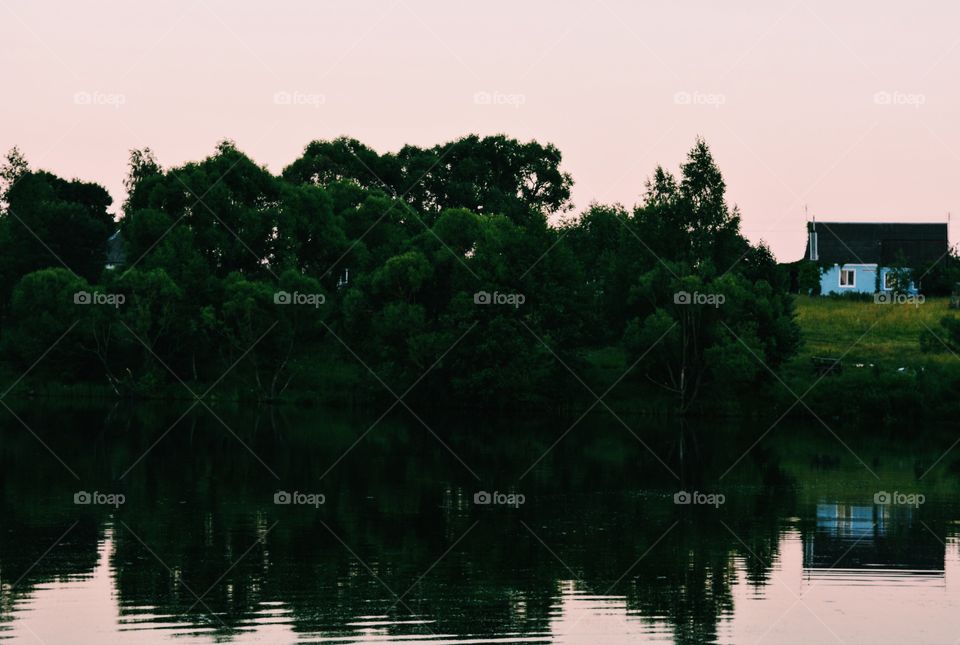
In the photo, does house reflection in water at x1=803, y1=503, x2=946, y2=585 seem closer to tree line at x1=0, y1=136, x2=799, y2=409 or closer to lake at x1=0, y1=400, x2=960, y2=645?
lake at x1=0, y1=400, x2=960, y2=645

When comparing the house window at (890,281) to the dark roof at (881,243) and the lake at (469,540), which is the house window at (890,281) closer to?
the dark roof at (881,243)

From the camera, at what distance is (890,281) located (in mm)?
99000

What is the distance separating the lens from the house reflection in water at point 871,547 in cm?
2747

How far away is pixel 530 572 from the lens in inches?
1051

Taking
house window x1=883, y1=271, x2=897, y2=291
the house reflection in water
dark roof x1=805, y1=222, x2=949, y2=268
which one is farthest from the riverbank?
the house reflection in water

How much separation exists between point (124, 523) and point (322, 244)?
5930 cm

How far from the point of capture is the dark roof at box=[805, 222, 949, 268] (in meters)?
109

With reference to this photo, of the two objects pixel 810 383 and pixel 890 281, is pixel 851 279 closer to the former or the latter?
pixel 890 281

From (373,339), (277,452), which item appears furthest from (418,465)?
(373,339)

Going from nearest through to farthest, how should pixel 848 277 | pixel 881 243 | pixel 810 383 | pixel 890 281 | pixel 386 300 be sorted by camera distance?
pixel 810 383, pixel 386 300, pixel 890 281, pixel 848 277, pixel 881 243

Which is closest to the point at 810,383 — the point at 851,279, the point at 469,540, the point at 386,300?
the point at 386,300

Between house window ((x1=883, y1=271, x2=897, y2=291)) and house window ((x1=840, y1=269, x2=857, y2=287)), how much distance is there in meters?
5.14

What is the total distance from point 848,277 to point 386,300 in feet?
154

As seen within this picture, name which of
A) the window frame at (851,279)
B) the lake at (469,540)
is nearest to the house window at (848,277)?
the window frame at (851,279)
